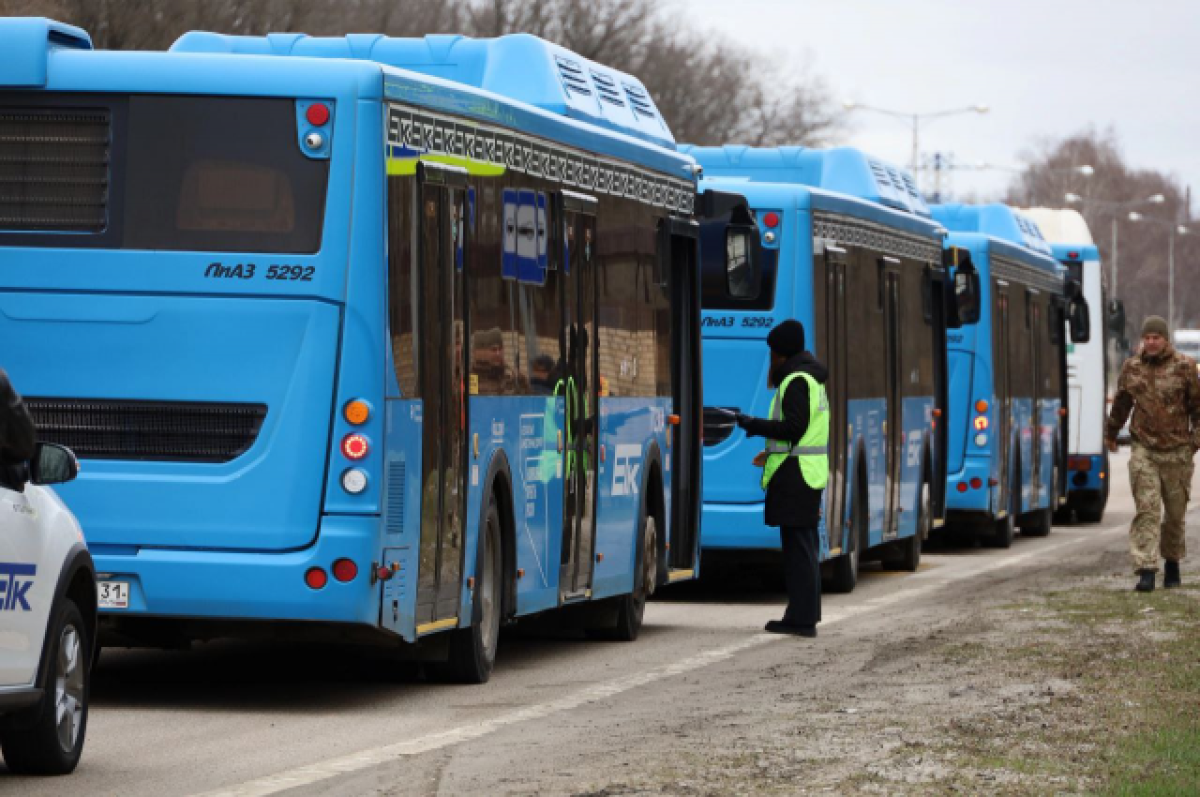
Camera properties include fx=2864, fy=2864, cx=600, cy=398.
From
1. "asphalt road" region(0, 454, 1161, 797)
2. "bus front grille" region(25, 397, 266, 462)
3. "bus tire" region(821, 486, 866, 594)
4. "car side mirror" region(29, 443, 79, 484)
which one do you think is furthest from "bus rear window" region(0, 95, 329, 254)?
"bus tire" region(821, 486, 866, 594)

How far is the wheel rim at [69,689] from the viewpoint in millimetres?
10055

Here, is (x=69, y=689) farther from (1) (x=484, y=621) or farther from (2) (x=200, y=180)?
(1) (x=484, y=621)

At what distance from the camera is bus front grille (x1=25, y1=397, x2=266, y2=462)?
12359 millimetres

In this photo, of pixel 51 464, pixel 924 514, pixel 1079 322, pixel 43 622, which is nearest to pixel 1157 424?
pixel 924 514

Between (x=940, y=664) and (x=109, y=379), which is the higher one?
(x=109, y=379)

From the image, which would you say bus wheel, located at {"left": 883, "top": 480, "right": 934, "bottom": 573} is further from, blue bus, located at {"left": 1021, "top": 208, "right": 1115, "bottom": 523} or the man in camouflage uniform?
blue bus, located at {"left": 1021, "top": 208, "right": 1115, "bottom": 523}

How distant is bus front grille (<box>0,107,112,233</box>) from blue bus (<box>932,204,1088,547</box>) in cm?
1646

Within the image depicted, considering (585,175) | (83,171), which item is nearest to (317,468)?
(83,171)

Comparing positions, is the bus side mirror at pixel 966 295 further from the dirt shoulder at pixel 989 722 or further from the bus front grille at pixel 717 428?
the dirt shoulder at pixel 989 722

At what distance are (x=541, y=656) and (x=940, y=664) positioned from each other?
7.87 ft

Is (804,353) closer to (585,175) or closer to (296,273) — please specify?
(585,175)

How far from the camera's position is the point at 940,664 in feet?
49.1

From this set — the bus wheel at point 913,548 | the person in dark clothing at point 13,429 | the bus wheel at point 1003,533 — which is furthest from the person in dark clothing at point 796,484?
the bus wheel at point 1003,533

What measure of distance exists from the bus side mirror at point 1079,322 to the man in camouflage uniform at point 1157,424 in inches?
578
